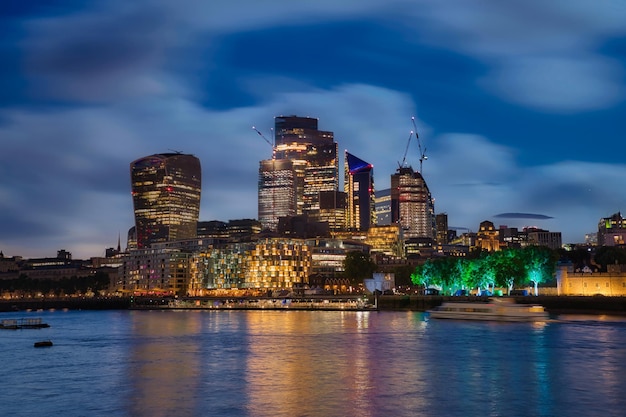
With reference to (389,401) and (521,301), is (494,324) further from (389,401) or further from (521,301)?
(389,401)

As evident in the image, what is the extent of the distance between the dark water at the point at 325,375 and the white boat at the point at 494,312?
83.3 ft

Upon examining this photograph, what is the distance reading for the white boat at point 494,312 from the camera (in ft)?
408

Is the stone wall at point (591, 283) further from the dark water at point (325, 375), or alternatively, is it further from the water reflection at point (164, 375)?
the water reflection at point (164, 375)

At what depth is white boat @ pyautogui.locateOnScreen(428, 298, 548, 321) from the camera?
124438mm

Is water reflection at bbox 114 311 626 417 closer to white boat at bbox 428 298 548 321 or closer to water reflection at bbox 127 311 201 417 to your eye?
water reflection at bbox 127 311 201 417

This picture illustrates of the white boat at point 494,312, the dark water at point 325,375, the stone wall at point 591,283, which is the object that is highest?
the stone wall at point 591,283

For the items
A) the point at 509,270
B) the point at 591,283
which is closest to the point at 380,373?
the point at 509,270

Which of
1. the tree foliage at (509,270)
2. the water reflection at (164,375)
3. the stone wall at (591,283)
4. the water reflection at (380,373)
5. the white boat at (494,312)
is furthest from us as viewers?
the tree foliage at (509,270)

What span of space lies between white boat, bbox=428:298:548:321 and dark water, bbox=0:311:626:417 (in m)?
25.4

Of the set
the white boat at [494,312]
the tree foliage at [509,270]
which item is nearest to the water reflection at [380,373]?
the white boat at [494,312]

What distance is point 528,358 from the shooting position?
67312 mm

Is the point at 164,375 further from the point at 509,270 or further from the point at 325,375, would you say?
the point at 509,270

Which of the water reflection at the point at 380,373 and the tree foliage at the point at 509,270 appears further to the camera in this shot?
the tree foliage at the point at 509,270

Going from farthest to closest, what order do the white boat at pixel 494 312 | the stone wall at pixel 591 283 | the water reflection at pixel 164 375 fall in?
the stone wall at pixel 591 283, the white boat at pixel 494 312, the water reflection at pixel 164 375
